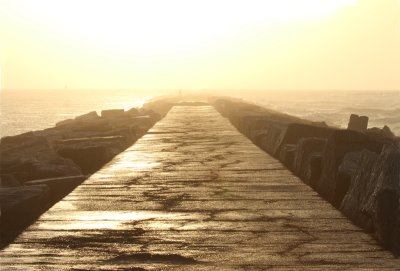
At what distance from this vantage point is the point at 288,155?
8.47m

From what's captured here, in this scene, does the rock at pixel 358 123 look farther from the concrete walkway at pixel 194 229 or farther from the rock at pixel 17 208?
the rock at pixel 17 208

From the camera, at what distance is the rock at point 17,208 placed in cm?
559

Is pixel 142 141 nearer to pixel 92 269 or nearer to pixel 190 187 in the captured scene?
pixel 190 187

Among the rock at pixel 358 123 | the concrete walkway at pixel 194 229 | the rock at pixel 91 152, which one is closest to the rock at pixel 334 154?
the concrete walkway at pixel 194 229

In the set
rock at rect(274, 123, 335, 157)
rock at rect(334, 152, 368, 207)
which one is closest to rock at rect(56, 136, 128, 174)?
rock at rect(274, 123, 335, 157)

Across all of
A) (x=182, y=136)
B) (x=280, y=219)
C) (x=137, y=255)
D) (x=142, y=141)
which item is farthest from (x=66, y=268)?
(x=182, y=136)

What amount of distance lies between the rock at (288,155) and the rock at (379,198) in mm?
3477

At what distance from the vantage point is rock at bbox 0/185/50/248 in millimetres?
5586

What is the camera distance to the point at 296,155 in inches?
309

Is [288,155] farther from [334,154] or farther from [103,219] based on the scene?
[103,219]

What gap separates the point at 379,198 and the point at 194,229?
1214mm

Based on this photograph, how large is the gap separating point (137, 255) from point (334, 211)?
1.69 m

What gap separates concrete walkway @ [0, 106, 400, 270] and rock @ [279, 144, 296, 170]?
1.91 metres

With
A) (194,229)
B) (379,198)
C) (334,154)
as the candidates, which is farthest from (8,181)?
(379,198)
